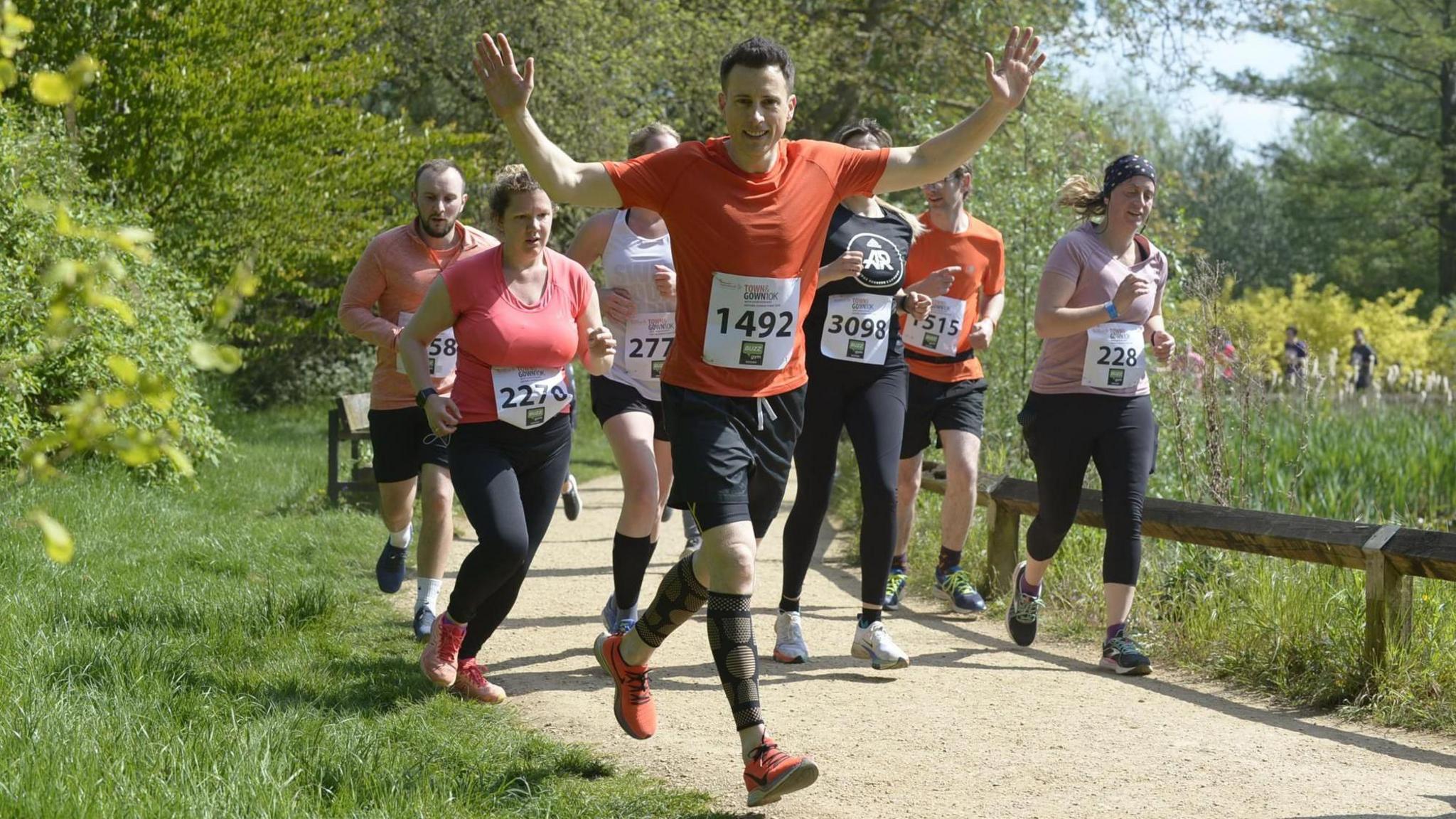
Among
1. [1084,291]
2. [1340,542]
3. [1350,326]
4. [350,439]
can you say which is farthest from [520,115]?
[1350,326]

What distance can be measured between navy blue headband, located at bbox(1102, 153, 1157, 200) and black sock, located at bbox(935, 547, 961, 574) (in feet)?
7.18

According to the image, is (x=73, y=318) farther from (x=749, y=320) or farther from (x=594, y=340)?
(x=749, y=320)

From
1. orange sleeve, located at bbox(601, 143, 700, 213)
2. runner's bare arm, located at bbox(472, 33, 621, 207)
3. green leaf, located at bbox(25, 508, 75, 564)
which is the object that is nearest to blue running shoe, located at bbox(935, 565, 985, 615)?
orange sleeve, located at bbox(601, 143, 700, 213)

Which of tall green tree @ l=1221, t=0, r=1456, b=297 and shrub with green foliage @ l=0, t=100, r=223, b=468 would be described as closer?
shrub with green foliage @ l=0, t=100, r=223, b=468

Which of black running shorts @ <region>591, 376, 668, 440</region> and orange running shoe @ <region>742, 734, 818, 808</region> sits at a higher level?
black running shorts @ <region>591, 376, 668, 440</region>

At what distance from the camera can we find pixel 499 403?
5.36 meters

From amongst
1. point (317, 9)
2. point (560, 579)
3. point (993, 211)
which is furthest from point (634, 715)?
point (317, 9)

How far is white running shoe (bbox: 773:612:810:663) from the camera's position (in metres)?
6.34

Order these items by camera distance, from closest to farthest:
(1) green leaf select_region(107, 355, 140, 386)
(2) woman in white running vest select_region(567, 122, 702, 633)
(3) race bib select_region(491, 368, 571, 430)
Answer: (1) green leaf select_region(107, 355, 140, 386), (3) race bib select_region(491, 368, 571, 430), (2) woman in white running vest select_region(567, 122, 702, 633)

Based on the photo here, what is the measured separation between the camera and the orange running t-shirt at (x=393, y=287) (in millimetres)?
6484

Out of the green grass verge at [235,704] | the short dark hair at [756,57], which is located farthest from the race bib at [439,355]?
the short dark hair at [756,57]

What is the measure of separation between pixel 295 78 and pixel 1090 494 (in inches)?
378

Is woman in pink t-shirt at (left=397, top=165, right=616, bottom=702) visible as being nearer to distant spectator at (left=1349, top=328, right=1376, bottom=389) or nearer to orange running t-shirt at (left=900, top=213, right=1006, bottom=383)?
orange running t-shirt at (left=900, top=213, right=1006, bottom=383)

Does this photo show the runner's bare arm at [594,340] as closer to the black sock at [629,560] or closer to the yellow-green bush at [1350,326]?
the black sock at [629,560]
